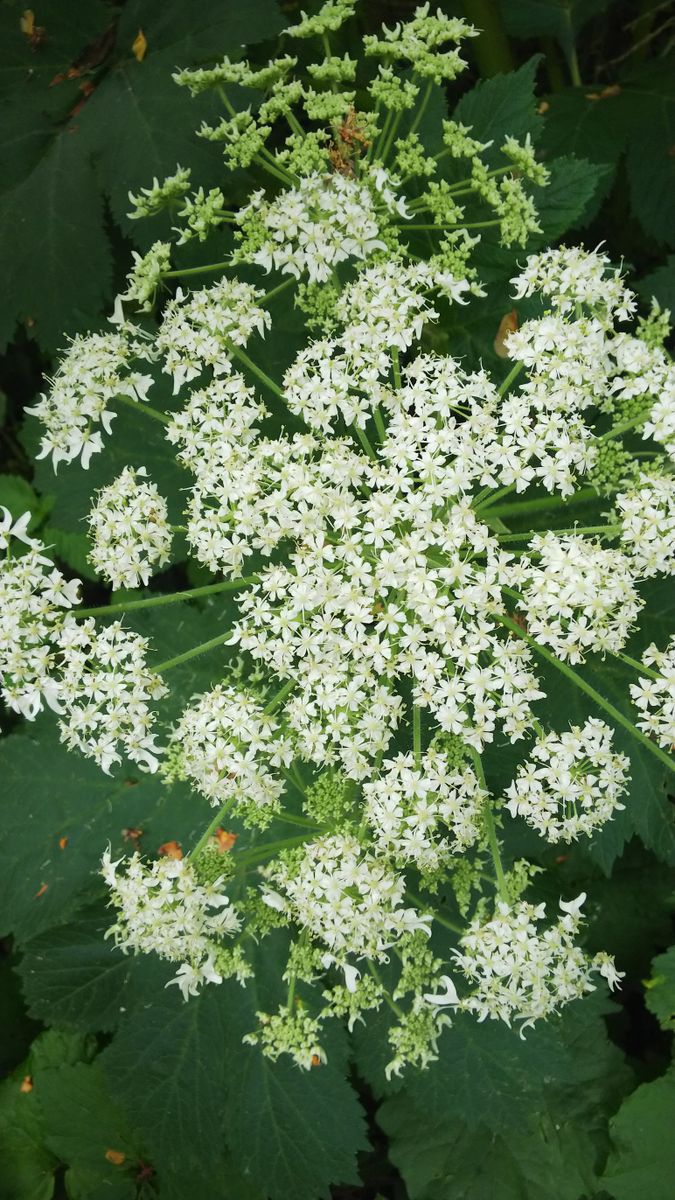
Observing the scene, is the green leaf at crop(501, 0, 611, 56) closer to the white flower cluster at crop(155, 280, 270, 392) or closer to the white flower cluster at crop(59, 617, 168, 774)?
the white flower cluster at crop(155, 280, 270, 392)

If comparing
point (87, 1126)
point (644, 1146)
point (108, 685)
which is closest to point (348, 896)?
point (108, 685)

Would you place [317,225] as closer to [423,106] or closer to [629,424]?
[423,106]

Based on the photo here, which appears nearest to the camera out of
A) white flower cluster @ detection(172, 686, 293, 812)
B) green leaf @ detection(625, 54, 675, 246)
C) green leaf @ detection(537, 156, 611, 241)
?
white flower cluster @ detection(172, 686, 293, 812)

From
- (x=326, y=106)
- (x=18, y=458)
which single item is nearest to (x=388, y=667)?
(x=326, y=106)

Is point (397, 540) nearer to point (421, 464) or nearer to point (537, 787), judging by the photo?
point (421, 464)

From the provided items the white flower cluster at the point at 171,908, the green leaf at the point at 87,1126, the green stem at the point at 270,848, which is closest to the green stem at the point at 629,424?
the green stem at the point at 270,848

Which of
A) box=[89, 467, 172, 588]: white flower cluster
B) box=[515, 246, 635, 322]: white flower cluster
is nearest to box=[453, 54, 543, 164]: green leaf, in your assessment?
box=[515, 246, 635, 322]: white flower cluster
